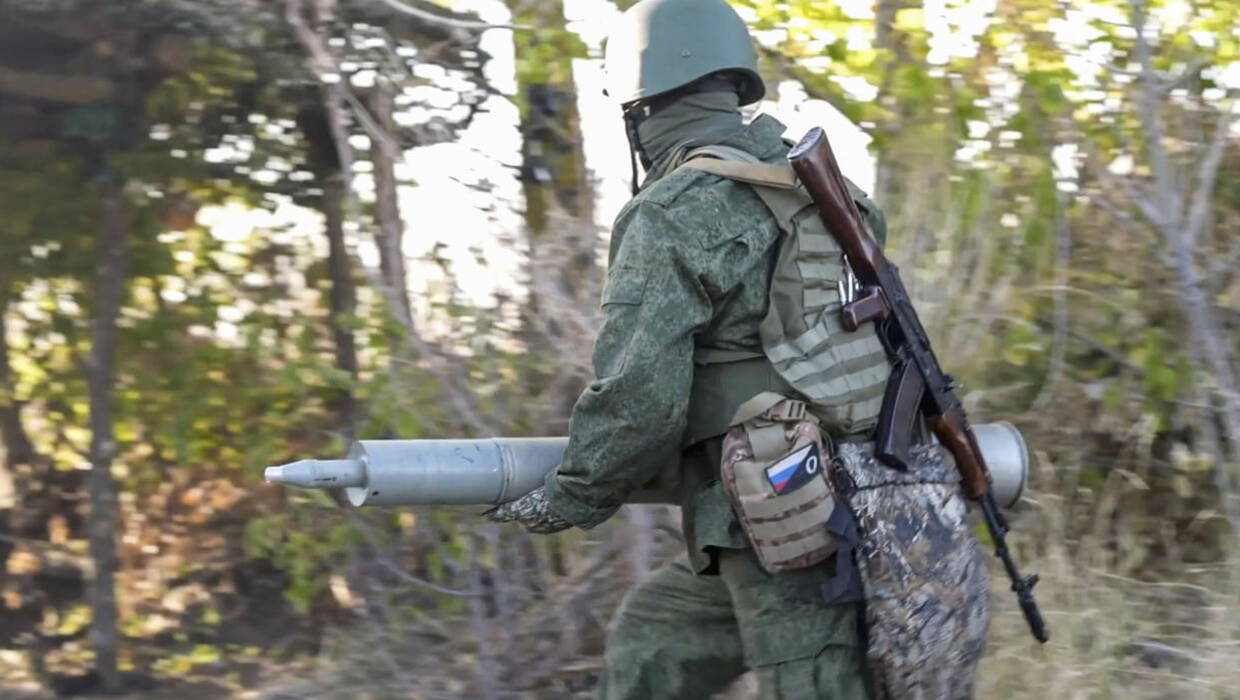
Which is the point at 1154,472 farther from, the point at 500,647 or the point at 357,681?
the point at 357,681

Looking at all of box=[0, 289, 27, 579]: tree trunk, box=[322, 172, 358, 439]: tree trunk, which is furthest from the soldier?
box=[0, 289, 27, 579]: tree trunk

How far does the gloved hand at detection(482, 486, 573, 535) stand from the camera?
2.62 meters

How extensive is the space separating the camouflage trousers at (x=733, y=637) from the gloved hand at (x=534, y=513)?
0.30m

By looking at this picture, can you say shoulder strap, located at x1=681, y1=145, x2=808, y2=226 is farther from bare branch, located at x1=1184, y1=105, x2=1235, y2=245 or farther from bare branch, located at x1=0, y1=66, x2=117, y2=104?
bare branch, located at x1=0, y1=66, x2=117, y2=104

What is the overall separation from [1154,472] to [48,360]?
3631 millimetres

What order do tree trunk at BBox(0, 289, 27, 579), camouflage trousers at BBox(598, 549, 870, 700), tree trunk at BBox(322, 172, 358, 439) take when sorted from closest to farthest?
camouflage trousers at BBox(598, 549, 870, 700), tree trunk at BBox(322, 172, 358, 439), tree trunk at BBox(0, 289, 27, 579)

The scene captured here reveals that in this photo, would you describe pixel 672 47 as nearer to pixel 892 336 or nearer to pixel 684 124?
pixel 684 124

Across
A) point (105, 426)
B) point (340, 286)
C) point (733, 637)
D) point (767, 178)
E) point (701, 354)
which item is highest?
point (767, 178)

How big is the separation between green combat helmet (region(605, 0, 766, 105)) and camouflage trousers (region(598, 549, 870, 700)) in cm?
83

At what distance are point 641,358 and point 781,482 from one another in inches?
12.0

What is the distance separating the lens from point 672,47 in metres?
2.62

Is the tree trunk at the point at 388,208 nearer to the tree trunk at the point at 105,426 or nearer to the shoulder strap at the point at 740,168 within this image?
the tree trunk at the point at 105,426

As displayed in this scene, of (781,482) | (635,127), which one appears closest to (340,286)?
(635,127)

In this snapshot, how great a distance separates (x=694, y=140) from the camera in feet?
8.71
